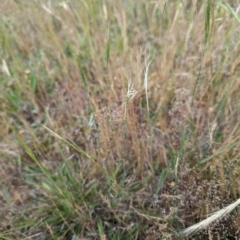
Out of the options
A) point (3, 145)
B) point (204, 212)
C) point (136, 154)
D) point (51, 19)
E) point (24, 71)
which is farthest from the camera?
point (51, 19)

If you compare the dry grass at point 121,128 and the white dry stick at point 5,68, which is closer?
the dry grass at point 121,128

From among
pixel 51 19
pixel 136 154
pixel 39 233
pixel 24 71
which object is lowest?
pixel 39 233

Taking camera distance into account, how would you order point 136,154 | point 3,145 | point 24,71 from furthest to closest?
1. point 24,71
2. point 3,145
3. point 136,154

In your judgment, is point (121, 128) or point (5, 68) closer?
point (121, 128)

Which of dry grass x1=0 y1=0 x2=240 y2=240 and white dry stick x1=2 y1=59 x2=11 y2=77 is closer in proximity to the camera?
dry grass x1=0 y1=0 x2=240 y2=240

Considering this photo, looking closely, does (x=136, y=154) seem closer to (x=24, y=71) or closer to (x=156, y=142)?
(x=156, y=142)

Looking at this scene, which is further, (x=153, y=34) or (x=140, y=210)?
(x=153, y=34)

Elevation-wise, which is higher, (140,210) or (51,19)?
(51,19)

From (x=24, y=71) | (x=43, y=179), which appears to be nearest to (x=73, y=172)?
(x=43, y=179)
